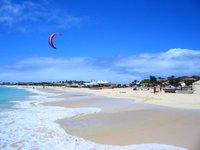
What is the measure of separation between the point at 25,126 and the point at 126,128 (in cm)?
414

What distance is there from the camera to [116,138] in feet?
27.8

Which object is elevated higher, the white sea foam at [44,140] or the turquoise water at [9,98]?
the turquoise water at [9,98]

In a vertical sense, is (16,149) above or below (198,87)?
below

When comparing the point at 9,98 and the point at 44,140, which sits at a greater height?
the point at 9,98

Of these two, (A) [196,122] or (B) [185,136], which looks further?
(A) [196,122]

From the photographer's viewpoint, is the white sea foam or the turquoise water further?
the turquoise water

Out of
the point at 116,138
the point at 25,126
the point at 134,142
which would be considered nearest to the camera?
the point at 134,142

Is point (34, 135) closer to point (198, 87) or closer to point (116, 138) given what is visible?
point (116, 138)

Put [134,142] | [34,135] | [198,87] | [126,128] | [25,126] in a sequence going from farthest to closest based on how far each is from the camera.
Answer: [198,87], [25,126], [126,128], [34,135], [134,142]

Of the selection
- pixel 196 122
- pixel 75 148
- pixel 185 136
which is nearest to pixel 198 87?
pixel 196 122

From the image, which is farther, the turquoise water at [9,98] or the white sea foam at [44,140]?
the turquoise water at [9,98]

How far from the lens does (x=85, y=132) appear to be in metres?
9.62

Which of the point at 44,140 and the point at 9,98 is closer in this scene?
the point at 44,140

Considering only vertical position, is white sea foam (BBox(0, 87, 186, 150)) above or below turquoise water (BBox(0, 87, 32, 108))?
below
